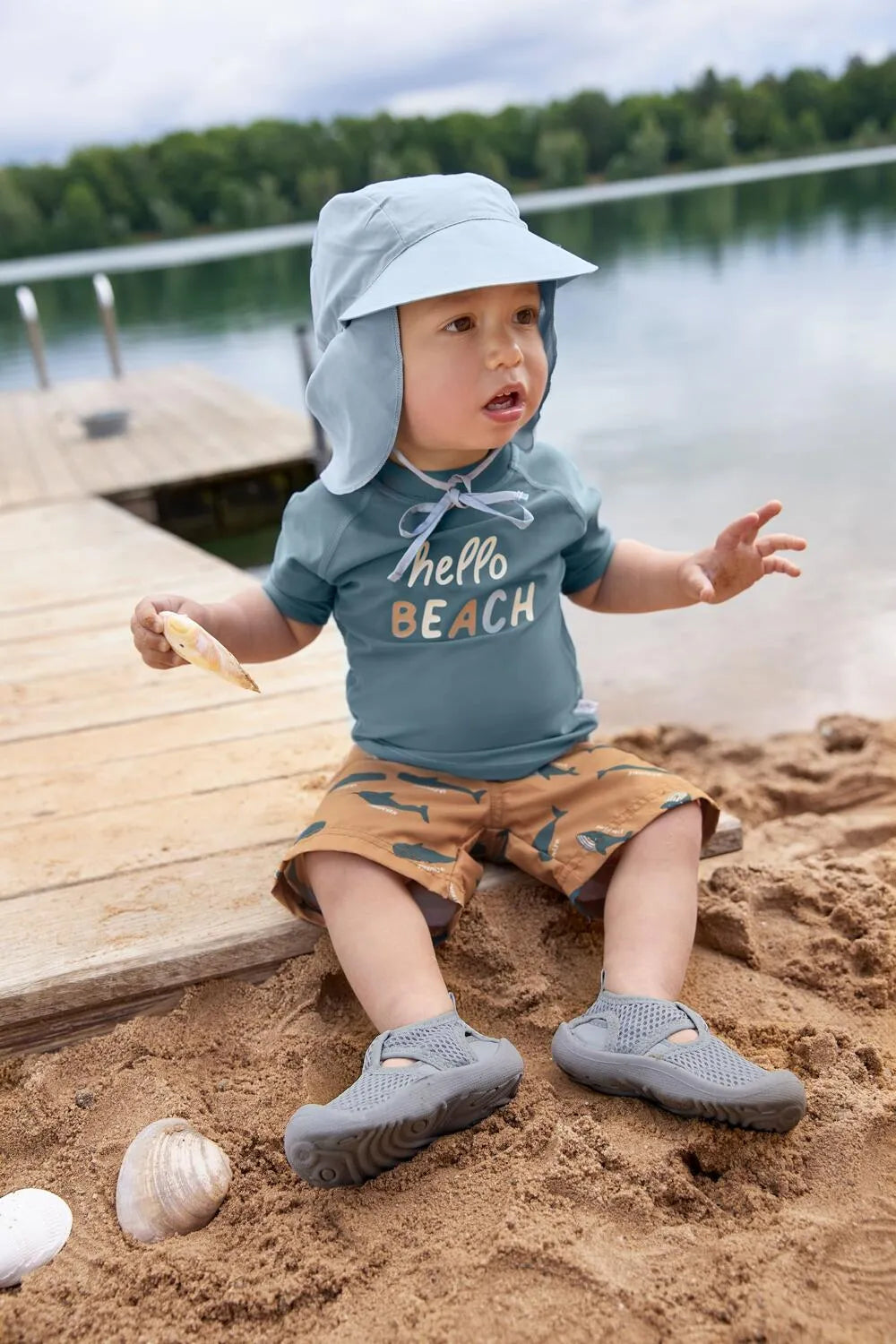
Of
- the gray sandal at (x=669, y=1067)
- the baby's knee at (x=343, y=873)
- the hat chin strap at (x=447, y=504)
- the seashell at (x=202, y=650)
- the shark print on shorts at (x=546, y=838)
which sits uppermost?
the hat chin strap at (x=447, y=504)

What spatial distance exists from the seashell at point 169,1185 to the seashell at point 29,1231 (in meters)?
0.08

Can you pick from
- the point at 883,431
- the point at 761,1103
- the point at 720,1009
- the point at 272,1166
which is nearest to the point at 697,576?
the point at 720,1009

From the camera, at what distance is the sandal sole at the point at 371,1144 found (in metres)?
1.53

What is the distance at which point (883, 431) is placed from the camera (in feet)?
26.8

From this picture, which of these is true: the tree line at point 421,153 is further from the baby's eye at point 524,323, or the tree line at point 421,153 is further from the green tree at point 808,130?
the baby's eye at point 524,323

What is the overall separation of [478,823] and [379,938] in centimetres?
34

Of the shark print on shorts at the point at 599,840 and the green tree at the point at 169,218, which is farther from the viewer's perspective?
the green tree at the point at 169,218

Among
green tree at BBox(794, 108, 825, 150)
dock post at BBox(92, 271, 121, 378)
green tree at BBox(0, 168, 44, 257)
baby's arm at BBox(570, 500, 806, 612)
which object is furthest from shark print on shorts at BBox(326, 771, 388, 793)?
green tree at BBox(794, 108, 825, 150)

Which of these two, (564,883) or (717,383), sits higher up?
(564,883)

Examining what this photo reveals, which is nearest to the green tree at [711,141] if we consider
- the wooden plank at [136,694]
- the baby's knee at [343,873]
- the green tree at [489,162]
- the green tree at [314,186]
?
the green tree at [489,162]

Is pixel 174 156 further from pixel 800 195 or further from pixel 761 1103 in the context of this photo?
pixel 761 1103

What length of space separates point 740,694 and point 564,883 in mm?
2409

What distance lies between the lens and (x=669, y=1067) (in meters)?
1.60

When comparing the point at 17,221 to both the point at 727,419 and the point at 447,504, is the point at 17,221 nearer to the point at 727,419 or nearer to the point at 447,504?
the point at 727,419
